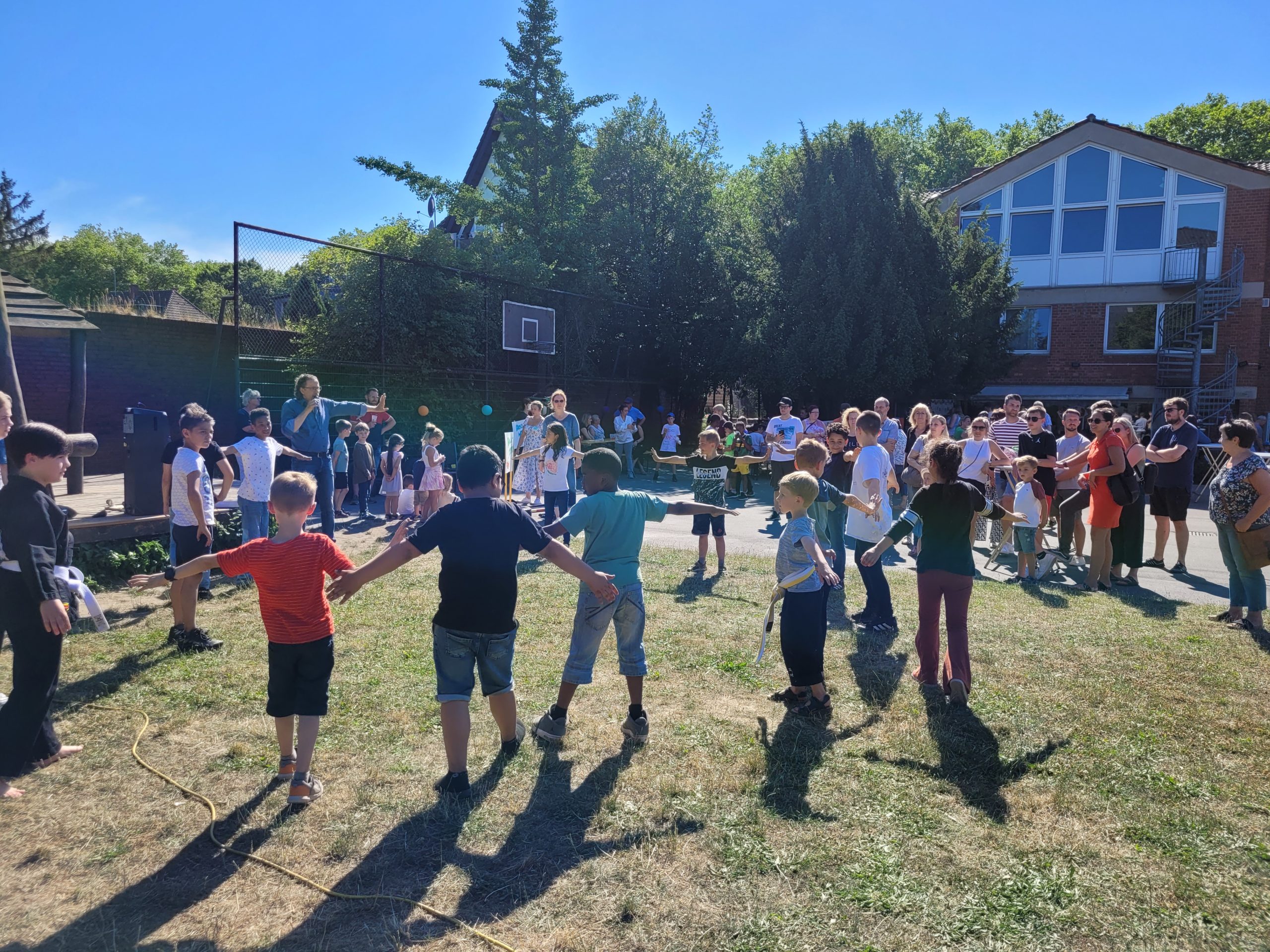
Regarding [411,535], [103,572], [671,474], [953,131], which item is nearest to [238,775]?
[411,535]

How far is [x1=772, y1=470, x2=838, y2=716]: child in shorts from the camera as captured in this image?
514 cm

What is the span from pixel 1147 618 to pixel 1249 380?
2305 cm

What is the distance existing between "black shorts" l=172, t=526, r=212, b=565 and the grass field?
2.60 ft

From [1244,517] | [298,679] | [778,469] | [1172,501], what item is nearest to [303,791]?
[298,679]

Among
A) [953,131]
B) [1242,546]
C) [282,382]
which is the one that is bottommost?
[1242,546]

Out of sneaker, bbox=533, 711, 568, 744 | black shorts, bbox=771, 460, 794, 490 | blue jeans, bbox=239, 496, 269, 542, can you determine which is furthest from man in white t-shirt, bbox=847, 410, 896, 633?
black shorts, bbox=771, 460, 794, 490

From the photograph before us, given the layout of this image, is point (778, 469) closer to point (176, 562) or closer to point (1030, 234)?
point (176, 562)

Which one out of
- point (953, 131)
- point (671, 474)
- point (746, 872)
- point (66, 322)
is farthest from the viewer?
point (953, 131)

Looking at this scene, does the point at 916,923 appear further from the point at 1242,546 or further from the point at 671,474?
the point at 671,474

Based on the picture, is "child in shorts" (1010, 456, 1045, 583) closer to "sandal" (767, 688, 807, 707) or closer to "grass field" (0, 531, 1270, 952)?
"grass field" (0, 531, 1270, 952)

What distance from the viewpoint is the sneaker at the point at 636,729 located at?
4.81 metres

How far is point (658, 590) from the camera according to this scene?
8664 mm

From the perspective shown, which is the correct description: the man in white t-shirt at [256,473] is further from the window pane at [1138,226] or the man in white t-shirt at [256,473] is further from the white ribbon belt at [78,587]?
the window pane at [1138,226]

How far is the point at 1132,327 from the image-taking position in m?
26.6
